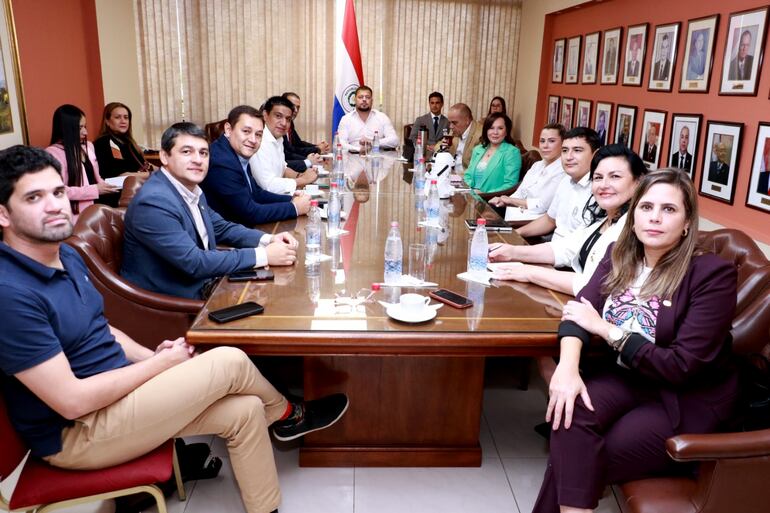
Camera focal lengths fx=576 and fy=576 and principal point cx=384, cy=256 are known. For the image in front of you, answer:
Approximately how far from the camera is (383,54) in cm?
724

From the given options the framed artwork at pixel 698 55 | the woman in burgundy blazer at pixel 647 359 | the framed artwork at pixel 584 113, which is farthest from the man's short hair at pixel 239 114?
the framed artwork at pixel 584 113

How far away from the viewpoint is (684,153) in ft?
12.8

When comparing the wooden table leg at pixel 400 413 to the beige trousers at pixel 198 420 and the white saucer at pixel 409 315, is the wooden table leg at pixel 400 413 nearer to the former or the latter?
the beige trousers at pixel 198 420

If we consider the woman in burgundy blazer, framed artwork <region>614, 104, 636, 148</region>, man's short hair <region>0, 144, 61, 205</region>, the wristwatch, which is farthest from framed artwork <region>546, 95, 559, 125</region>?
man's short hair <region>0, 144, 61, 205</region>

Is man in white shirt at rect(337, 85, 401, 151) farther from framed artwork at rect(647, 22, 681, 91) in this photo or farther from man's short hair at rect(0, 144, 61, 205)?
man's short hair at rect(0, 144, 61, 205)

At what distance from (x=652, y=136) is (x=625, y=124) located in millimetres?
466

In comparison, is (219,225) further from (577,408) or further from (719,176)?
(719,176)

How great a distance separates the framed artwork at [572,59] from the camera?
19.0 ft

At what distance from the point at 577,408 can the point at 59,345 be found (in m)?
1.34

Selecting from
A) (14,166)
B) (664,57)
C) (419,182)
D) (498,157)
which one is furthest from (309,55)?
(14,166)

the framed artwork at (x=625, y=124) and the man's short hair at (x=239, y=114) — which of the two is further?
the framed artwork at (x=625, y=124)

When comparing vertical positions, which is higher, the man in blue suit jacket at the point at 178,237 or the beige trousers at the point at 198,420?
the man in blue suit jacket at the point at 178,237

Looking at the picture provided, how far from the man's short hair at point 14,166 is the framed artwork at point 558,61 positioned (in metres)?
5.80

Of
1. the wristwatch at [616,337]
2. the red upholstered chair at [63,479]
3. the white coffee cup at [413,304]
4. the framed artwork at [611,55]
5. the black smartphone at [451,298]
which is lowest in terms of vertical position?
the red upholstered chair at [63,479]
